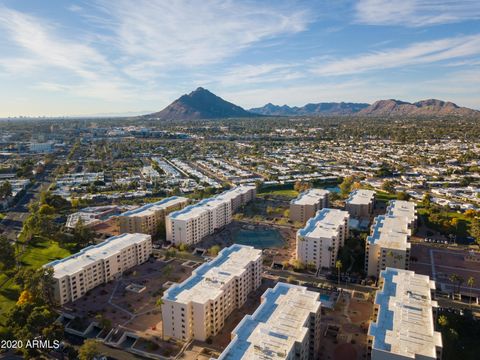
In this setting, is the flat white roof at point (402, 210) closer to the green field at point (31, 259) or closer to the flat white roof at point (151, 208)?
the flat white roof at point (151, 208)

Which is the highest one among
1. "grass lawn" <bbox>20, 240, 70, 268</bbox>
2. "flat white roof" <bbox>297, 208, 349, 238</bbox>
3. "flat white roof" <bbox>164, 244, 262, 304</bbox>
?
"flat white roof" <bbox>297, 208, 349, 238</bbox>

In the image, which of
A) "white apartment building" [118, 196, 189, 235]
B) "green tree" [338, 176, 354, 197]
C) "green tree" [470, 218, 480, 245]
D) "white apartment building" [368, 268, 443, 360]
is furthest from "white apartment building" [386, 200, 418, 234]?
"white apartment building" [118, 196, 189, 235]

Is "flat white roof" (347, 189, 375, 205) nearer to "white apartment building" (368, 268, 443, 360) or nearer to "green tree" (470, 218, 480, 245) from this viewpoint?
"green tree" (470, 218, 480, 245)

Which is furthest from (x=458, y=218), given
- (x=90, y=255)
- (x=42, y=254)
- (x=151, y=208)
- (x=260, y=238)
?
(x=42, y=254)

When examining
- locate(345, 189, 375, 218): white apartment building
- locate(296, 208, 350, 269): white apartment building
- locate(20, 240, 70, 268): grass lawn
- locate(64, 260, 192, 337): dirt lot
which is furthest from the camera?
locate(345, 189, 375, 218): white apartment building

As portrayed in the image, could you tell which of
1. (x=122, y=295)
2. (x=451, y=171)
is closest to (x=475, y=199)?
(x=451, y=171)

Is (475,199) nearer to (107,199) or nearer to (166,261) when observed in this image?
(166,261)

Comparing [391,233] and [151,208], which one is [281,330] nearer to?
[391,233]
